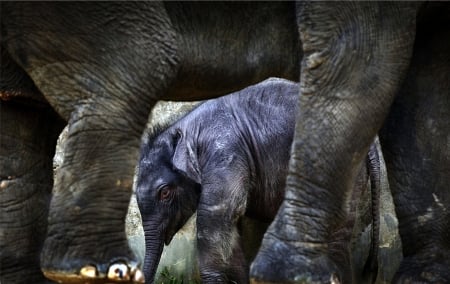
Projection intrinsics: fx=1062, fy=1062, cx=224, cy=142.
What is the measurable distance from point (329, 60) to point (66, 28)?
714 mm

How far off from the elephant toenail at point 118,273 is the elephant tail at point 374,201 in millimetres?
2967

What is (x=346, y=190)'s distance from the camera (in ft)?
9.64

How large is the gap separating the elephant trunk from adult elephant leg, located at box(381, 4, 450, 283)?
233 cm

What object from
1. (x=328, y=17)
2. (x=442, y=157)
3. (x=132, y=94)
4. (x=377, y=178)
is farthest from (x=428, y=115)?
(x=377, y=178)

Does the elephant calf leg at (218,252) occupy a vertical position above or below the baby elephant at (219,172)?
below

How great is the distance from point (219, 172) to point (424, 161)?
2184 mm

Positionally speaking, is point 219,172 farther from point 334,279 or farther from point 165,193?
point 334,279

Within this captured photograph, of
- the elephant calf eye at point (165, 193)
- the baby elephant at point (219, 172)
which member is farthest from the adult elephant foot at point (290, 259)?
the elephant calf eye at point (165, 193)

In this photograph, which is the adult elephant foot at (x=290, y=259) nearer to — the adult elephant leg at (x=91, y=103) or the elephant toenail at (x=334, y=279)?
the elephant toenail at (x=334, y=279)

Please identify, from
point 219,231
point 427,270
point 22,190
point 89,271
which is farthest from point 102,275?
point 219,231

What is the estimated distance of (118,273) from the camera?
109 inches

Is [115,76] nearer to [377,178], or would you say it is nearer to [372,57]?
[372,57]

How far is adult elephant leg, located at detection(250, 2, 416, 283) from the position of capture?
9.39 feet

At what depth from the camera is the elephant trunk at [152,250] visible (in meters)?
5.47
